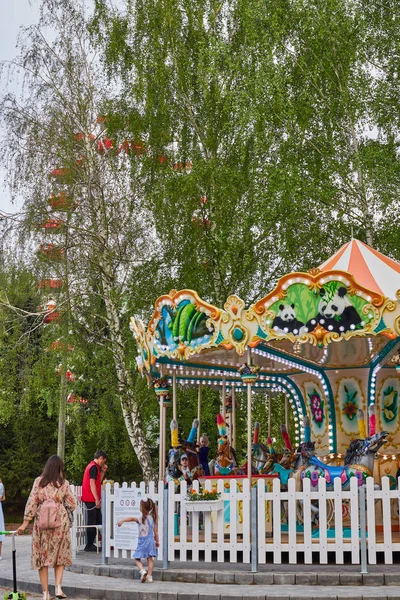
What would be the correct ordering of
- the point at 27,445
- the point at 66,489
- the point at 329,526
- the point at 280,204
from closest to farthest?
1. the point at 66,489
2. the point at 329,526
3. the point at 280,204
4. the point at 27,445

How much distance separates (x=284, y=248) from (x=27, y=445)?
43.4 feet

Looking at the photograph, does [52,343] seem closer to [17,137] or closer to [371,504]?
[17,137]

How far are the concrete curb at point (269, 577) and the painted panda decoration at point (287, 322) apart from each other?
322 centimetres

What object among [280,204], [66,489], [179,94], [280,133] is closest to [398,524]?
[66,489]

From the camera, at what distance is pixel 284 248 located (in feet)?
72.5

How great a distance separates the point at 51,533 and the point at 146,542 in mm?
1869

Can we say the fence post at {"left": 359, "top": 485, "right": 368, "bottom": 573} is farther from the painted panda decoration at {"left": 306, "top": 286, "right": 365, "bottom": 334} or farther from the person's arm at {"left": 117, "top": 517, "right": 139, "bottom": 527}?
the person's arm at {"left": 117, "top": 517, "right": 139, "bottom": 527}

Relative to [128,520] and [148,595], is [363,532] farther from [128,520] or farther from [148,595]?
[128,520]

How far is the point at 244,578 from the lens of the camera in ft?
36.4

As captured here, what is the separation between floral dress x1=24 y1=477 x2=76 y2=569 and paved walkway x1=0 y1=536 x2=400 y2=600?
1.10 m

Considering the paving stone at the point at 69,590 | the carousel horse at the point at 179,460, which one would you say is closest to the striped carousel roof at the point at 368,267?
the carousel horse at the point at 179,460

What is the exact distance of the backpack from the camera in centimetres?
967

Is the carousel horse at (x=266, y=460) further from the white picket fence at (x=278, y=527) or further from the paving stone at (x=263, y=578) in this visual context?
the paving stone at (x=263, y=578)

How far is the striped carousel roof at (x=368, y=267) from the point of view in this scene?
1473 centimetres
